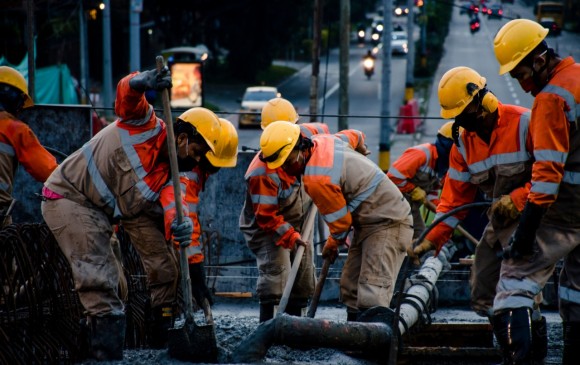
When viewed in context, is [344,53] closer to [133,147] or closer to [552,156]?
[133,147]

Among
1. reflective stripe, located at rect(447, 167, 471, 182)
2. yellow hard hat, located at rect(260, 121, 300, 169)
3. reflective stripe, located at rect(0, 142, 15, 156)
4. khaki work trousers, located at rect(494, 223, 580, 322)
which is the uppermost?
yellow hard hat, located at rect(260, 121, 300, 169)

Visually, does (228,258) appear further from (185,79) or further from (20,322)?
(185,79)

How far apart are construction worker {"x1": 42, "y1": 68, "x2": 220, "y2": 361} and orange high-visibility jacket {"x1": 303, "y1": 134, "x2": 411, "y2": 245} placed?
Result: 77 cm

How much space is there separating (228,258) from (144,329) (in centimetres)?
355

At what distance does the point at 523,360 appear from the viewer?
620cm

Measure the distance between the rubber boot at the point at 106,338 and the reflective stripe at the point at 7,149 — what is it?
2088mm

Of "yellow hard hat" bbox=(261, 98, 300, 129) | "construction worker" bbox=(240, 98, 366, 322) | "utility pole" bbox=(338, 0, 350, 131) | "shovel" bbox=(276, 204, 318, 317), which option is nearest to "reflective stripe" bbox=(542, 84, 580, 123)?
"shovel" bbox=(276, 204, 318, 317)

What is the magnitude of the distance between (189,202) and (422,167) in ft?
12.4

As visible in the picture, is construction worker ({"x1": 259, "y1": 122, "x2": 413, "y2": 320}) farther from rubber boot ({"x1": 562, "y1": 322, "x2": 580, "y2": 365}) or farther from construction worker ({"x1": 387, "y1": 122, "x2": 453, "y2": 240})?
construction worker ({"x1": 387, "y1": 122, "x2": 453, "y2": 240})

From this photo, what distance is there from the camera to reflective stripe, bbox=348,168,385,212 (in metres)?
7.79

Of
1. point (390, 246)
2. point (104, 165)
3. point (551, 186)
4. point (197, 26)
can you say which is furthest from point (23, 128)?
point (197, 26)

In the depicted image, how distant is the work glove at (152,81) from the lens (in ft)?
21.0

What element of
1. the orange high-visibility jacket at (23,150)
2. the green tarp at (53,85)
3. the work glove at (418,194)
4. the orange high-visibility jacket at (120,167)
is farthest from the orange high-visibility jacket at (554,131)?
the green tarp at (53,85)

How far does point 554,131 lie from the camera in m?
6.03
